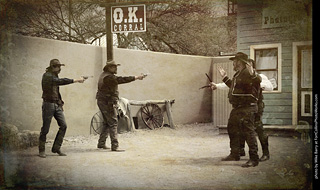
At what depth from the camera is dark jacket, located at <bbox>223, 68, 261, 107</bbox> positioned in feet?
15.8

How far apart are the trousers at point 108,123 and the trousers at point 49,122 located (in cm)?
61

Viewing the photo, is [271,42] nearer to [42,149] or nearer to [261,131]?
[261,131]

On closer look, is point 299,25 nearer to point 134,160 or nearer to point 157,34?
point 157,34

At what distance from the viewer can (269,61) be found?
5094 millimetres

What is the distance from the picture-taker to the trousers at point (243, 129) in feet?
15.9

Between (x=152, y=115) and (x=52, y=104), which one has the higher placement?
(x=52, y=104)

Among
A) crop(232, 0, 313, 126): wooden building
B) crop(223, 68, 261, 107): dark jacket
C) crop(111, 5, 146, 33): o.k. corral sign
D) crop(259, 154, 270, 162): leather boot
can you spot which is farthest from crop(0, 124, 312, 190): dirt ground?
crop(111, 5, 146, 33): o.k. corral sign

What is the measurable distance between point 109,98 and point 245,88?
219cm

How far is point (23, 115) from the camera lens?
18.1 ft

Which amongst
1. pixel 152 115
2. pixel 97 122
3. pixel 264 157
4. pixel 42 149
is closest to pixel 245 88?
pixel 264 157

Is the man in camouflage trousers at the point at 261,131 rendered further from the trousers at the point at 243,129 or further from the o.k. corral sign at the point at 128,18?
the o.k. corral sign at the point at 128,18

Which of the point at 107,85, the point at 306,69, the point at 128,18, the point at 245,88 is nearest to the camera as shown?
the point at 306,69

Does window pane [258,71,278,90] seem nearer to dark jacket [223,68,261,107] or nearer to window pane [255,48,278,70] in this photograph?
window pane [255,48,278,70]

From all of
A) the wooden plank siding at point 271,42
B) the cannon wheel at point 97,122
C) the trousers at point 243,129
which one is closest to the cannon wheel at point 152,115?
the cannon wheel at point 97,122
